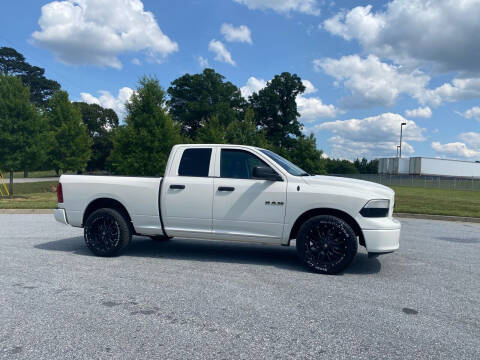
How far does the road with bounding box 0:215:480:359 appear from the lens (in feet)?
9.89

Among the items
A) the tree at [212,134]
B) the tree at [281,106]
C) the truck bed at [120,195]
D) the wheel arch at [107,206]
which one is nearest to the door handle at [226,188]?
the truck bed at [120,195]

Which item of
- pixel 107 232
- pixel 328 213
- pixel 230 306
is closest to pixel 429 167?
pixel 328 213

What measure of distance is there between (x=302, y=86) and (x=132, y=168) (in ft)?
152

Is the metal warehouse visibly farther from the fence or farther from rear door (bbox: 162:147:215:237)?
rear door (bbox: 162:147:215:237)

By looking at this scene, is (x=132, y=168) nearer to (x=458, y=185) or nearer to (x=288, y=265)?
(x=288, y=265)

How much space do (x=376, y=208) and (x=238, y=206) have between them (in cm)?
207

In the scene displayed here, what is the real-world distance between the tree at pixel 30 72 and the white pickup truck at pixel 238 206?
8436cm

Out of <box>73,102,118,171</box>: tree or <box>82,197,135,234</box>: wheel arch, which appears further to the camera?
<box>73,102,118,171</box>: tree

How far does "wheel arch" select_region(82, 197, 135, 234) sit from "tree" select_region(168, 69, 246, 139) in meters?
50.9

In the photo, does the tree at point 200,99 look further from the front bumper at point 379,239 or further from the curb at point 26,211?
the front bumper at point 379,239

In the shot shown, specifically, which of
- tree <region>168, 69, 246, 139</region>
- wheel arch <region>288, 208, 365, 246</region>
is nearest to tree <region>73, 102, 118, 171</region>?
tree <region>168, 69, 246, 139</region>

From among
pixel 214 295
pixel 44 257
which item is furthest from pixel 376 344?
pixel 44 257

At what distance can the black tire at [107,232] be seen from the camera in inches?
240

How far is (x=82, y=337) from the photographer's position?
10.3ft
